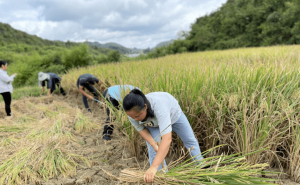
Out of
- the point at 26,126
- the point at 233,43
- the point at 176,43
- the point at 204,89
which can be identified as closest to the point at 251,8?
the point at 233,43

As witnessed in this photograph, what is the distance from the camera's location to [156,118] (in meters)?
1.48

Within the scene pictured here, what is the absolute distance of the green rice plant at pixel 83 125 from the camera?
119 inches

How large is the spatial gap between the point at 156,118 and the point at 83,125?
7.08ft

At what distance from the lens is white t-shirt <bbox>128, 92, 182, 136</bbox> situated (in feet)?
4.33

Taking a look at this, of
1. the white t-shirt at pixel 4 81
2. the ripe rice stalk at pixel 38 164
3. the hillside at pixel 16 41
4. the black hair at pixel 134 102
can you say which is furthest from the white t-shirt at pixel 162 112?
the hillside at pixel 16 41

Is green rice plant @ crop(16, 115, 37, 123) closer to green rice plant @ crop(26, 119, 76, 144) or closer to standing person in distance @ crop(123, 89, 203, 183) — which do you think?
green rice plant @ crop(26, 119, 76, 144)

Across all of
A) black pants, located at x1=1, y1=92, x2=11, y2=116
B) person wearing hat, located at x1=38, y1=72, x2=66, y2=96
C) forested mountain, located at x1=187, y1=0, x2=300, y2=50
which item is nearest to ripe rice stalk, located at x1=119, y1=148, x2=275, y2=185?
black pants, located at x1=1, y1=92, x2=11, y2=116

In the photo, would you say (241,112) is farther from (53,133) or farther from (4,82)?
(4,82)

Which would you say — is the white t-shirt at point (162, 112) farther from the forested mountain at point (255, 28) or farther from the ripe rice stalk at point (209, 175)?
the forested mountain at point (255, 28)

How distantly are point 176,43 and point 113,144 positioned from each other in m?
21.3

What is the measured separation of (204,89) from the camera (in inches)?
77.3

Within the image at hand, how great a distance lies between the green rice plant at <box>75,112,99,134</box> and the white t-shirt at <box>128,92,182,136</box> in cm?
187

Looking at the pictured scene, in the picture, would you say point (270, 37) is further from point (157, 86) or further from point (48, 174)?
point (48, 174)

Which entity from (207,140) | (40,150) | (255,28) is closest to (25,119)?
A: (40,150)
